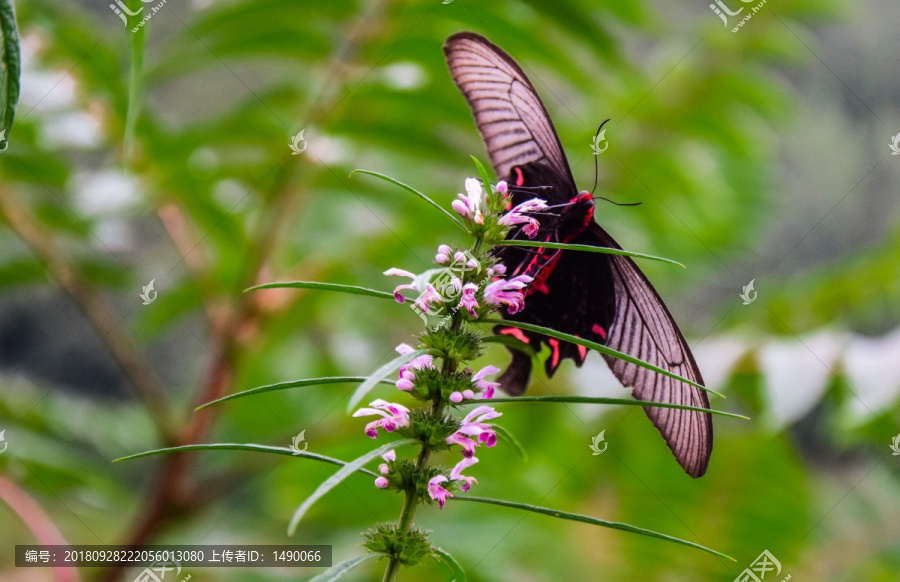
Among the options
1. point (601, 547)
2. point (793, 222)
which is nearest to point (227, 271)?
point (601, 547)

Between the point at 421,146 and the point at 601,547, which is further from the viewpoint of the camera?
the point at 601,547

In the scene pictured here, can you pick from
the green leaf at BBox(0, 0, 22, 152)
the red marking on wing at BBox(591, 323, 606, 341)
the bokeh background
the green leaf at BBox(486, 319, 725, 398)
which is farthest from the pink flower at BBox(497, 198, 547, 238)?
the bokeh background

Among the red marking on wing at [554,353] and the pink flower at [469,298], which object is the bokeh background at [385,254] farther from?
the pink flower at [469,298]

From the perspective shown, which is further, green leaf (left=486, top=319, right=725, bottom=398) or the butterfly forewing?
the butterfly forewing

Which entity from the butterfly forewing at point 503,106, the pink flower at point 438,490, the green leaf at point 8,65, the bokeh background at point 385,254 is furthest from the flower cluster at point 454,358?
the bokeh background at point 385,254

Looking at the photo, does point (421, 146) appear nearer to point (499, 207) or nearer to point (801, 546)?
point (499, 207)

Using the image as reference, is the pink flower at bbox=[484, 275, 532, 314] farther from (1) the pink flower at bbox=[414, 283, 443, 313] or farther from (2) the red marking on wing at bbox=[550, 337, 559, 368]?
(2) the red marking on wing at bbox=[550, 337, 559, 368]
